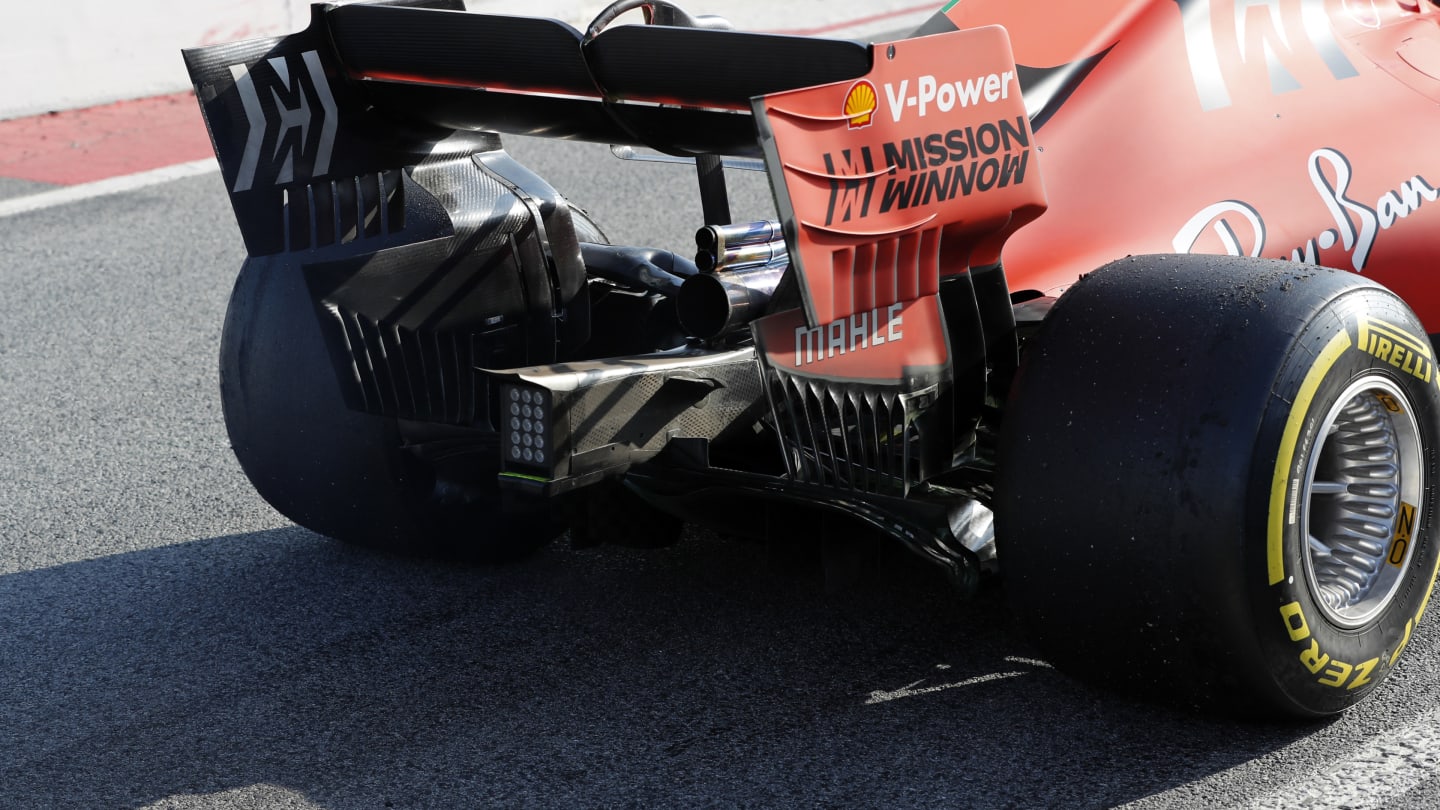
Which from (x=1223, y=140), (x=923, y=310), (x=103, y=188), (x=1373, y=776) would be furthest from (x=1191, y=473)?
(x=103, y=188)

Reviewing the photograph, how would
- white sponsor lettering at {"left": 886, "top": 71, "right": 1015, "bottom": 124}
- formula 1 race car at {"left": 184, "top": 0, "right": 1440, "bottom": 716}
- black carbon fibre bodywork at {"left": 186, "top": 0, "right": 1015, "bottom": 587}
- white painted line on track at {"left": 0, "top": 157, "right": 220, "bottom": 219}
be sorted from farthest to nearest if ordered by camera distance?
white painted line on track at {"left": 0, "top": 157, "right": 220, "bottom": 219}, black carbon fibre bodywork at {"left": 186, "top": 0, "right": 1015, "bottom": 587}, formula 1 race car at {"left": 184, "top": 0, "right": 1440, "bottom": 716}, white sponsor lettering at {"left": 886, "top": 71, "right": 1015, "bottom": 124}

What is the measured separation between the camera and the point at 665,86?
269cm

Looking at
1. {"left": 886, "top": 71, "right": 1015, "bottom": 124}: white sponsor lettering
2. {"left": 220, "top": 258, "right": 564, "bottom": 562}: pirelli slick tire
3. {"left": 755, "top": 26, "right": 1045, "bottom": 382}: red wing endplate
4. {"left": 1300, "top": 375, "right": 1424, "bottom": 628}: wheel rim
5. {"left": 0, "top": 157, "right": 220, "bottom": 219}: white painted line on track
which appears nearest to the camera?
{"left": 755, "top": 26, "right": 1045, "bottom": 382}: red wing endplate

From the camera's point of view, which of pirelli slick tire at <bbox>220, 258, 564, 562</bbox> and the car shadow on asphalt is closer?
the car shadow on asphalt

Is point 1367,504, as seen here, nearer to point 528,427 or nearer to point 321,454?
point 528,427

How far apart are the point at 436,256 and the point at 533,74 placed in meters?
0.67

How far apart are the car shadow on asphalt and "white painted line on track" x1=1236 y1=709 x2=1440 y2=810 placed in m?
0.12

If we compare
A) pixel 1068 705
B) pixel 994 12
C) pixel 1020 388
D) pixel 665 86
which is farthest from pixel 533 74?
pixel 1068 705

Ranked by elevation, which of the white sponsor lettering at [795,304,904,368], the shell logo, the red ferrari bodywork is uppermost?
the shell logo

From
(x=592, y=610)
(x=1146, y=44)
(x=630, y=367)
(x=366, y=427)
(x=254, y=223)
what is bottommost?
(x=592, y=610)

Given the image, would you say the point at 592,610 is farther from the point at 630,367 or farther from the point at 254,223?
the point at 254,223

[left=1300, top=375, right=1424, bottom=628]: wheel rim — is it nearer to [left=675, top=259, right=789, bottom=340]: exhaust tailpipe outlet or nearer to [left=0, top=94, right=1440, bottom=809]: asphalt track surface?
[left=0, top=94, right=1440, bottom=809]: asphalt track surface

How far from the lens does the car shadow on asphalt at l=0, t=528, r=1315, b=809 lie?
2.91 meters

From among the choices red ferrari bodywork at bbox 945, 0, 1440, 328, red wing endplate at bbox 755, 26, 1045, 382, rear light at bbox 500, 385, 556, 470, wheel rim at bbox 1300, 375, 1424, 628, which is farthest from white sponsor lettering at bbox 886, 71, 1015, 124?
wheel rim at bbox 1300, 375, 1424, 628
